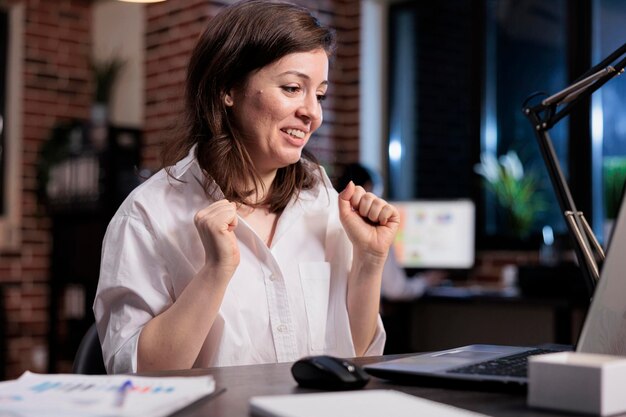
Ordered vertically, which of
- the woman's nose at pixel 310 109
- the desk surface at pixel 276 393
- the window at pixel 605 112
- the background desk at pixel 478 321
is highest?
the window at pixel 605 112

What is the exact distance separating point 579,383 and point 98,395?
51 centimetres

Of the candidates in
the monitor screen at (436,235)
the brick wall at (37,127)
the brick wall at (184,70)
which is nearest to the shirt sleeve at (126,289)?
the brick wall at (184,70)

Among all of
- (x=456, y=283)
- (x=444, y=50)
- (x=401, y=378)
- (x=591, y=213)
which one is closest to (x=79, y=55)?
(x=444, y=50)

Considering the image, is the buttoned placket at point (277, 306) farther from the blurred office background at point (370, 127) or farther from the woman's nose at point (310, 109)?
the blurred office background at point (370, 127)

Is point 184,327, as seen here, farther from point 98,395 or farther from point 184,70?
point 184,70

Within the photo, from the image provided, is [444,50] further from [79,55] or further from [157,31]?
[79,55]

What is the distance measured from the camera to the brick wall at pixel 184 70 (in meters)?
4.53

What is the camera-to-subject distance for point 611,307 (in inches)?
38.3

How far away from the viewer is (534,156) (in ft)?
15.6

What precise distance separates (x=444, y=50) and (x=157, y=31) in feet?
5.73

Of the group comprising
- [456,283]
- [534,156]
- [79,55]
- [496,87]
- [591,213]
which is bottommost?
[456,283]

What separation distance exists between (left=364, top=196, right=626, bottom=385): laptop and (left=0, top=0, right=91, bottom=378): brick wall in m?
4.86

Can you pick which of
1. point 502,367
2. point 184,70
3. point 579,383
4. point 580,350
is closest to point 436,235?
point 184,70

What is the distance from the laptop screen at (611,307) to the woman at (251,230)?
0.64 metres
